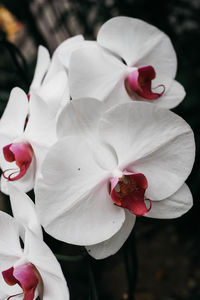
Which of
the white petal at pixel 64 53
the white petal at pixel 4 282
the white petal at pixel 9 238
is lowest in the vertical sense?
the white petal at pixel 4 282

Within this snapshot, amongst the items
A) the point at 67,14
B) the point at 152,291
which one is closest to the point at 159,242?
the point at 152,291

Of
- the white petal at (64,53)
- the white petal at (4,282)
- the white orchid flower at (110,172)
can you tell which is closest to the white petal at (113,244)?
the white orchid flower at (110,172)

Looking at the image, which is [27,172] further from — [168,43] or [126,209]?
[168,43]

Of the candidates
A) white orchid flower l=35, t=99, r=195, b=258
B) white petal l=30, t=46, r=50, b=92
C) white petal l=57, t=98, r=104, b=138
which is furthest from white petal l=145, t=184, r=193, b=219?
white petal l=30, t=46, r=50, b=92

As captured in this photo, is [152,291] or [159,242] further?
[159,242]

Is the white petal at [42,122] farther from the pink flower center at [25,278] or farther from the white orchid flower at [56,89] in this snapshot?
the pink flower center at [25,278]

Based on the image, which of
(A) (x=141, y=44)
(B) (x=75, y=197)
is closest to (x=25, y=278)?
(B) (x=75, y=197)

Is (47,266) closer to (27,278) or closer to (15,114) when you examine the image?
(27,278)
